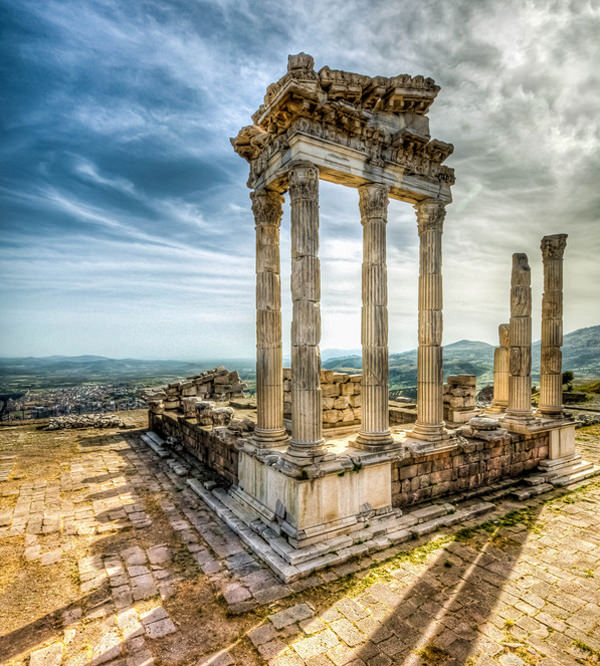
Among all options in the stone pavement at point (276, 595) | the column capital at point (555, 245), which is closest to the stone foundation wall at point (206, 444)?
the stone pavement at point (276, 595)

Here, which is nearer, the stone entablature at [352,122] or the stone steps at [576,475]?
the stone entablature at [352,122]

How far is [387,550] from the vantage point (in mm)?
7152

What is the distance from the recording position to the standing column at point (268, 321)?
900 centimetres

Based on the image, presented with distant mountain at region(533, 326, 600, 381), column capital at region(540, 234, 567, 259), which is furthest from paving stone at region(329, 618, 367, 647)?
distant mountain at region(533, 326, 600, 381)

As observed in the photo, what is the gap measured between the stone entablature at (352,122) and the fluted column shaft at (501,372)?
7107 millimetres

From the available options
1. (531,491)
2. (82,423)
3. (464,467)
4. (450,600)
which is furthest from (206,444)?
(82,423)

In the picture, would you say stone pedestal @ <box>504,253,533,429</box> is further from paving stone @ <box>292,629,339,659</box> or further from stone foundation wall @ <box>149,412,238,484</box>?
paving stone @ <box>292,629,339,659</box>

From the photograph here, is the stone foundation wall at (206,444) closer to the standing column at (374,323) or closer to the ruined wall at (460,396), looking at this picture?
the standing column at (374,323)

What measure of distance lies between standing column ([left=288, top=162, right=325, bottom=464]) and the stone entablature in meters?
0.71

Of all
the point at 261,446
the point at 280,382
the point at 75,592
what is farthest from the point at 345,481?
the point at 75,592

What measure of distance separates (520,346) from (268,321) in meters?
7.55

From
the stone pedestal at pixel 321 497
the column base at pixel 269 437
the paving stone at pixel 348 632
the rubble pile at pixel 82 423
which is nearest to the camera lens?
the paving stone at pixel 348 632

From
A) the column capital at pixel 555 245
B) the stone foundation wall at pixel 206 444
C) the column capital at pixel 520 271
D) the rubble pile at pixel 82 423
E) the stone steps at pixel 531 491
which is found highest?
the column capital at pixel 555 245

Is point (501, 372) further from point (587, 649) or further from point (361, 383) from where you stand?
point (587, 649)
